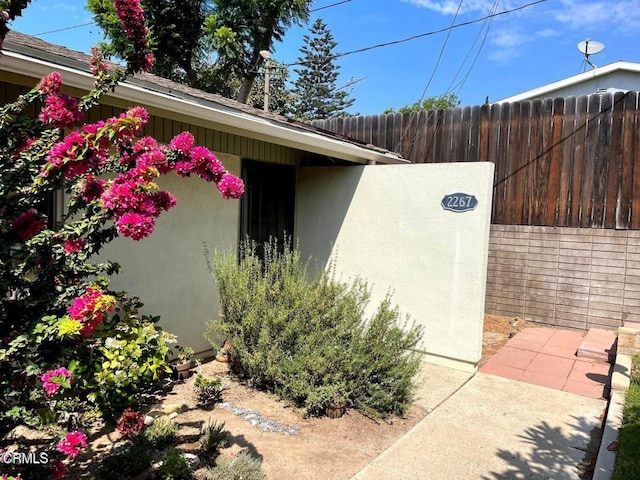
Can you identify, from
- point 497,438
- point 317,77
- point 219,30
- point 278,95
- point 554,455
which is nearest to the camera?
point 554,455

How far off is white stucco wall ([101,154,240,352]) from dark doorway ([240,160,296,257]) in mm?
433

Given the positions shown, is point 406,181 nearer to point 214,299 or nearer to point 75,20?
point 214,299

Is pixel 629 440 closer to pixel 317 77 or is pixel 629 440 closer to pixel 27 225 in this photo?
pixel 27 225

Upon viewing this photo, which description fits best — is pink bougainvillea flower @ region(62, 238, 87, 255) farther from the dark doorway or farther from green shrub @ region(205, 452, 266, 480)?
the dark doorway

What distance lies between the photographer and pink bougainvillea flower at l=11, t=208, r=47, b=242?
81.4 inches

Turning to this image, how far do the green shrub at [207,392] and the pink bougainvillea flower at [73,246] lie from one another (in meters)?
2.25

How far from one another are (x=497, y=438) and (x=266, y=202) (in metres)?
4.41

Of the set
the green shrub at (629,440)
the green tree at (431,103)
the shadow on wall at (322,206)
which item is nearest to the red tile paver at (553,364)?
the green shrub at (629,440)

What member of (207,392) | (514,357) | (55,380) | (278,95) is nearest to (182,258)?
(207,392)

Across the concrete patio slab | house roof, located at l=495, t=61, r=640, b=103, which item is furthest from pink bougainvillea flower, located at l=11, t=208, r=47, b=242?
house roof, located at l=495, t=61, r=640, b=103

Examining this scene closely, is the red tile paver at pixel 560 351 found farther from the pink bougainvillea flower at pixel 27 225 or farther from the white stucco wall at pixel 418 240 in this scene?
the pink bougainvillea flower at pixel 27 225

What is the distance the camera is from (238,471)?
2689mm

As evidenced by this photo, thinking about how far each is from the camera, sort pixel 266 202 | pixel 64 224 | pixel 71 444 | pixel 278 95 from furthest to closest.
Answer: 1. pixel 278 95
2. pixel 266 202
3. pixel 64 224
4. pixel 71 444

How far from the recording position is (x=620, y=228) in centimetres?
630
